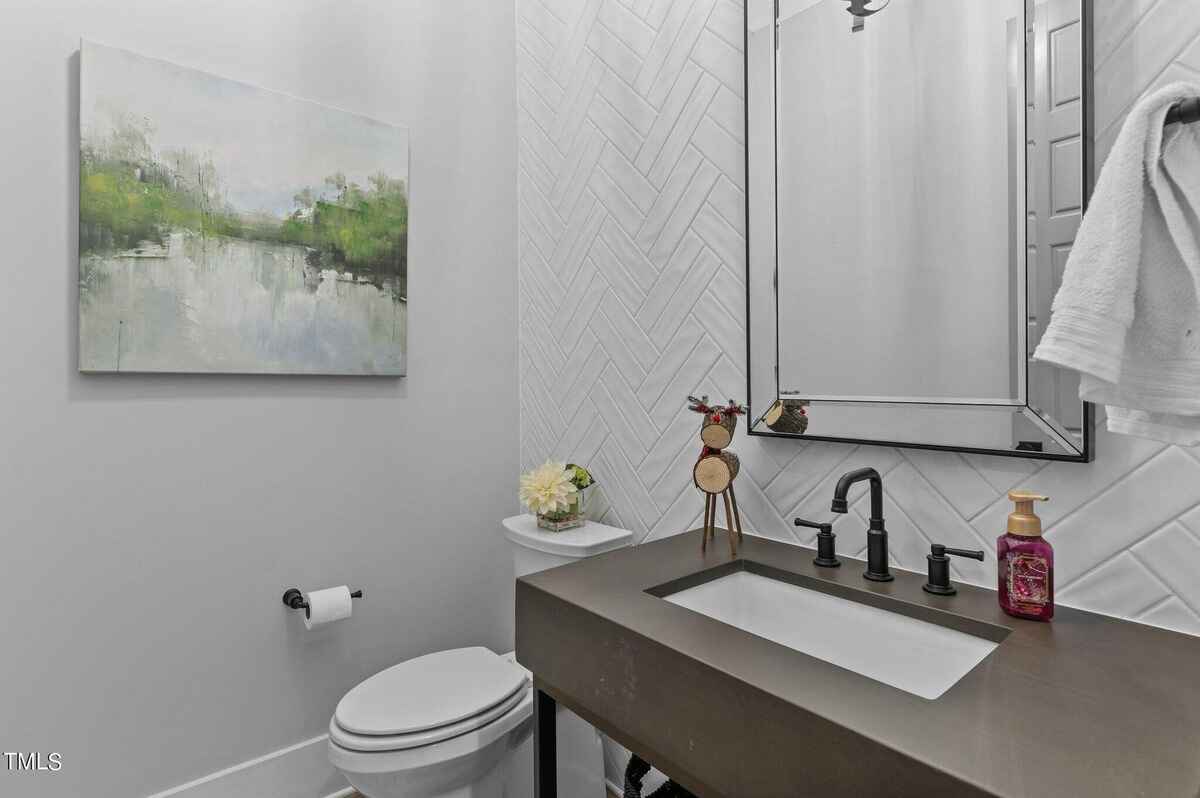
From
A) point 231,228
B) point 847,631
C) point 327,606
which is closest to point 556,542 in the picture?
point 327,606

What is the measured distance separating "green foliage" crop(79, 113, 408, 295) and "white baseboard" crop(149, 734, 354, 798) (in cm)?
128

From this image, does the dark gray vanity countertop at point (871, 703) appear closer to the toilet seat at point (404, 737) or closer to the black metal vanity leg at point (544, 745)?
the black metal vanity leg at point (544, 745)

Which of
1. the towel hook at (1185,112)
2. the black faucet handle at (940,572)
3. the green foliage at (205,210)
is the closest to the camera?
the towel hook at (1185,112)

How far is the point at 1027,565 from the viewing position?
86 cm

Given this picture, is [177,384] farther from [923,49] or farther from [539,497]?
[923,49]

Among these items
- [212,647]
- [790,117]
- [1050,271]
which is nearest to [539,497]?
[212,647]

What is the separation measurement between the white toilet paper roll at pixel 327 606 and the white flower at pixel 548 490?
21.0 inches

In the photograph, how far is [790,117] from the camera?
1276mm

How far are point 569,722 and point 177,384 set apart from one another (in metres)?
1.23

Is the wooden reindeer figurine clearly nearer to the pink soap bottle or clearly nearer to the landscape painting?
the pink soap bottle

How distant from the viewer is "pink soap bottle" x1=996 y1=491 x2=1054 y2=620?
2.79ft

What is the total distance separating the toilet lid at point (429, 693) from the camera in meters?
1.30

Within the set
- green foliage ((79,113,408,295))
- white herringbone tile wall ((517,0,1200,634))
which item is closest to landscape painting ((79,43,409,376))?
green foliage ((79,113,408,295))

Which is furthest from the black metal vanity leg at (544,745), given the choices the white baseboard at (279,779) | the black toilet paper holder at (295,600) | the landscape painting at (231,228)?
the landscape painting at (231,228)
